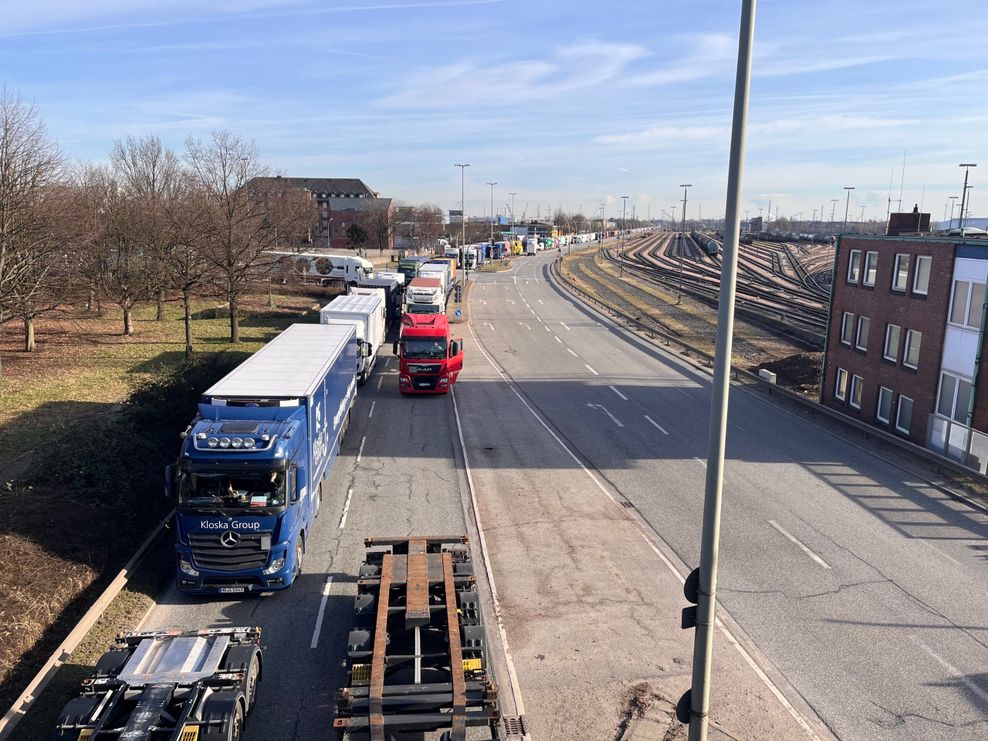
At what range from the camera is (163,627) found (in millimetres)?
13312

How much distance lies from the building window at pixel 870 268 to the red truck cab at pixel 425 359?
16.9m

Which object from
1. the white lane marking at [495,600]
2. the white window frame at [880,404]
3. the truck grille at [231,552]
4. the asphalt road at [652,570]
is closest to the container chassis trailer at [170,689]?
the asphalt road at [652,570]

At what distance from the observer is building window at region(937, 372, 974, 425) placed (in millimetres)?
23500

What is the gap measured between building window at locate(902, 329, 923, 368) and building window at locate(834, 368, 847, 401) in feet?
12.8

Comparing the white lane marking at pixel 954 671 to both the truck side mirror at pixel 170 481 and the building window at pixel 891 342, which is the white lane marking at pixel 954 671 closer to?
the truck side mirror at pixel 170 481

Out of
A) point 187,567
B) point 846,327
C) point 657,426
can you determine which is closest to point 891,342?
point 846,327

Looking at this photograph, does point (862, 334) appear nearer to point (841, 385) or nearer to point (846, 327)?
point (846, 327)

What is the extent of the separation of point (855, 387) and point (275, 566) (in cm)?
2479

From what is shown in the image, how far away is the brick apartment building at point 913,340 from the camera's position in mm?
23266

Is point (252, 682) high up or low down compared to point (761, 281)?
down

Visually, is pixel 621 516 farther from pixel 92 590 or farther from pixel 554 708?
pixel 92 590

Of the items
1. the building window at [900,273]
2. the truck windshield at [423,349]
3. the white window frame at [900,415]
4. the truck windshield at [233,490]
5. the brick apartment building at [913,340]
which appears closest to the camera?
the truck windshield at [233,490]

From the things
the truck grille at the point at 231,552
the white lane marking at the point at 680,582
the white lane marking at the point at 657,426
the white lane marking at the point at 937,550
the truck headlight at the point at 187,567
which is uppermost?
the truck grille at the point at 231,552

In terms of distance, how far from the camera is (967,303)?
23672 millimetres
